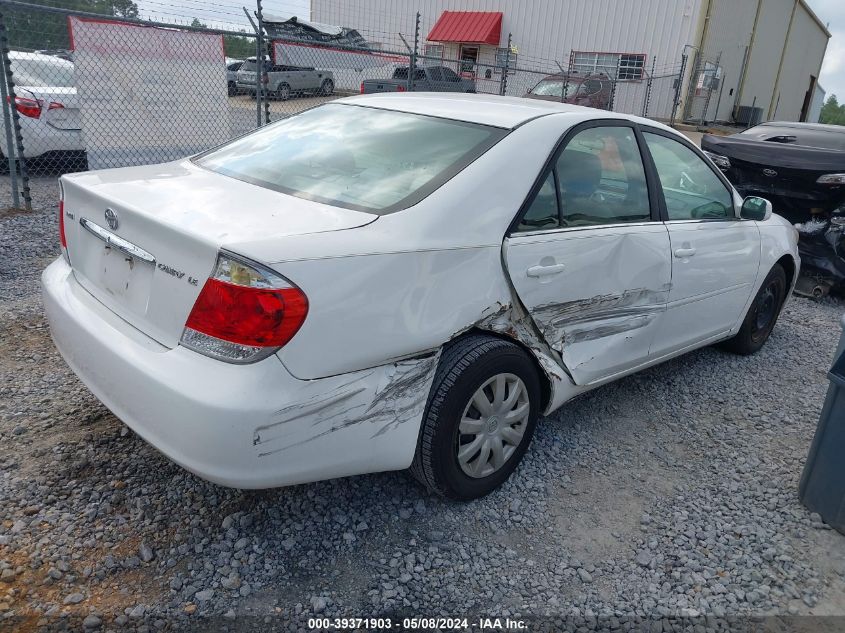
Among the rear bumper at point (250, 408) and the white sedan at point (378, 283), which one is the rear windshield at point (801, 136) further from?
the rear bumper at point (250, 408)

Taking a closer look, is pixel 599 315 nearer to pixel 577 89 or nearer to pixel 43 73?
pixel 43 73

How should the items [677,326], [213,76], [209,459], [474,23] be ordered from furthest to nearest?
[474,23] < [213,76] < [677,326] < [209,459]

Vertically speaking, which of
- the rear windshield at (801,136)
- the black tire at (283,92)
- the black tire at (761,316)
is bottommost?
the black tire at (761,316)

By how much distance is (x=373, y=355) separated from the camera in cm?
222

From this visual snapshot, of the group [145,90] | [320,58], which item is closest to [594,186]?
[145,90]

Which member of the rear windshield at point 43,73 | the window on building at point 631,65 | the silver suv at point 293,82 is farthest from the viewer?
the window on building at point 631,65

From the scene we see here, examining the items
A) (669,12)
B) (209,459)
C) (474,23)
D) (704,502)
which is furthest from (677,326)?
(474,23)

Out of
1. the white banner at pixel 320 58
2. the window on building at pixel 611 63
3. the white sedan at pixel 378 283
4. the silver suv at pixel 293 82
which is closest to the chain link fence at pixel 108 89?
the white banner at pixel 320 58

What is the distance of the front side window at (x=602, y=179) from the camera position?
2.95 meters

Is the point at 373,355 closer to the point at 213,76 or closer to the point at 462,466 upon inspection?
the point at 462,466

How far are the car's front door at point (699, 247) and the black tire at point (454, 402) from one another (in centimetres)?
127

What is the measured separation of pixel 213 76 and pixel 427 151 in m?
5.96

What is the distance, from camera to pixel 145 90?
7.25 m

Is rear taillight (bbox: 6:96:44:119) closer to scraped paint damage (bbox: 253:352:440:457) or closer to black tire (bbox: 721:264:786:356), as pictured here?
scraped paint damage (bbox: 253:352:440:457)
